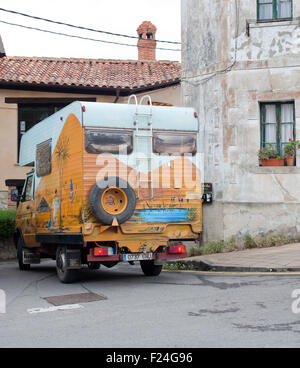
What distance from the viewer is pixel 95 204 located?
9836 mm

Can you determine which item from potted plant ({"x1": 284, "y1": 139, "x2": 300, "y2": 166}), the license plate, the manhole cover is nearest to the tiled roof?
potted plant ({"x1": 284, "y1": 139, "x2": 300, "y2": 166})

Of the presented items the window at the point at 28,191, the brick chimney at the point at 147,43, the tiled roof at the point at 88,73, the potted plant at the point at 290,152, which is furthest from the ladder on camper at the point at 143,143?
the brick chimney at the point at 147,43

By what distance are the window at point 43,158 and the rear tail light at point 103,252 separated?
249 centimetres

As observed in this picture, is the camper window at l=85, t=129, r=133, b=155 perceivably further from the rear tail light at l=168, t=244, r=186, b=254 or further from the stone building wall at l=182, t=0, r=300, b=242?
the stone building wall at l=182, t=0, r=300, b=242

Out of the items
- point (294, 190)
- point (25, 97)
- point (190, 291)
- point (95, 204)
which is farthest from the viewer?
point (25, 97)

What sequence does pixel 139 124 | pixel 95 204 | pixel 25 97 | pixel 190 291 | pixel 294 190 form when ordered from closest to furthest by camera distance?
pixel 190 291 < pixel 95 204 < pixel 139 124 < pixel 294 190 < pixel 25 97

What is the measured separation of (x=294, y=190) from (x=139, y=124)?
19.9 ft

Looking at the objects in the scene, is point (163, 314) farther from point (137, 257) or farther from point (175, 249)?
point (175, 249)

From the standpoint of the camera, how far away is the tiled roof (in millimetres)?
22688

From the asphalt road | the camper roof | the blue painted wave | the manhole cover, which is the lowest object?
the manhole cover

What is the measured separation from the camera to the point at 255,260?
1216cm

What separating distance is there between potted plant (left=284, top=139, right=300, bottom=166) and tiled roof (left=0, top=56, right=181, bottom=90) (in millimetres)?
9368
